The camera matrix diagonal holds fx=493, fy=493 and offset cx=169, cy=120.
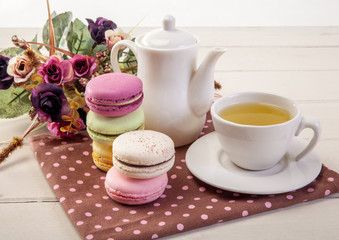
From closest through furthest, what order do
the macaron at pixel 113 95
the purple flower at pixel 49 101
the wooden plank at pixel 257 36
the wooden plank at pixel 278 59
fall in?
the macaron at pixel 113 95
the purple flower at pixel 49 101
the wooden plank at pixel 278 59
the wooden plank at pixel 257 36

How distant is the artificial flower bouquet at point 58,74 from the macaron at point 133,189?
226 mm

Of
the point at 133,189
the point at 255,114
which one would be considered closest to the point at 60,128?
the point at 133,189

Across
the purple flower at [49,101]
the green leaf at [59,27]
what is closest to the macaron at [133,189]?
the purple flower at [49,101]

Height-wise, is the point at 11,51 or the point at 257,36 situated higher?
the point at 11,51

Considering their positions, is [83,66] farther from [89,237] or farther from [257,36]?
[257,36]

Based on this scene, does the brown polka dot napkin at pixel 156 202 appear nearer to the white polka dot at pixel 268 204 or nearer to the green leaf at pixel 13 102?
the white polka dot at pixel 268 204

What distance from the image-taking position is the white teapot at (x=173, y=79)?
0.87 m

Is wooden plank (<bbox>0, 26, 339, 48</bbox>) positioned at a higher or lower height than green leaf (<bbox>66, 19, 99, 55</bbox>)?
lower

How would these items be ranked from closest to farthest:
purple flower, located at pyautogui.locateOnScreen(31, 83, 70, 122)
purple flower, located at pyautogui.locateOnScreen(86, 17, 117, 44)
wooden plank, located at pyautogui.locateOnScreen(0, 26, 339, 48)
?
purple flower, located at pyautogui.locateOnScreen(31, 83, 70, 122) → purple flower, located at pyautogui.locateOnScreen(86, 17, 117, 44) → wooden plank, located at pyautogui.locateOnScreen(0, 26, 339, 48)

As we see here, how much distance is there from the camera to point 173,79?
2.89ft

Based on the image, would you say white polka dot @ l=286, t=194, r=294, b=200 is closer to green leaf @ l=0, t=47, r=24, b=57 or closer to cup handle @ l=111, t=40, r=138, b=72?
cup handle @ l=111, t=40, r=138, b=72

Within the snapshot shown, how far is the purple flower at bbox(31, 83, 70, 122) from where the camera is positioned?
2.97 feet

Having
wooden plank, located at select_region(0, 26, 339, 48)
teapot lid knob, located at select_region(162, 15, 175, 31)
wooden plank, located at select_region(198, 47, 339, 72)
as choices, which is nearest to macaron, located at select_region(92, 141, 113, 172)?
teapot lid knob, located at select_region(162, 15, 175, 31)

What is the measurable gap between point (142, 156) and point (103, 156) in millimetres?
140
